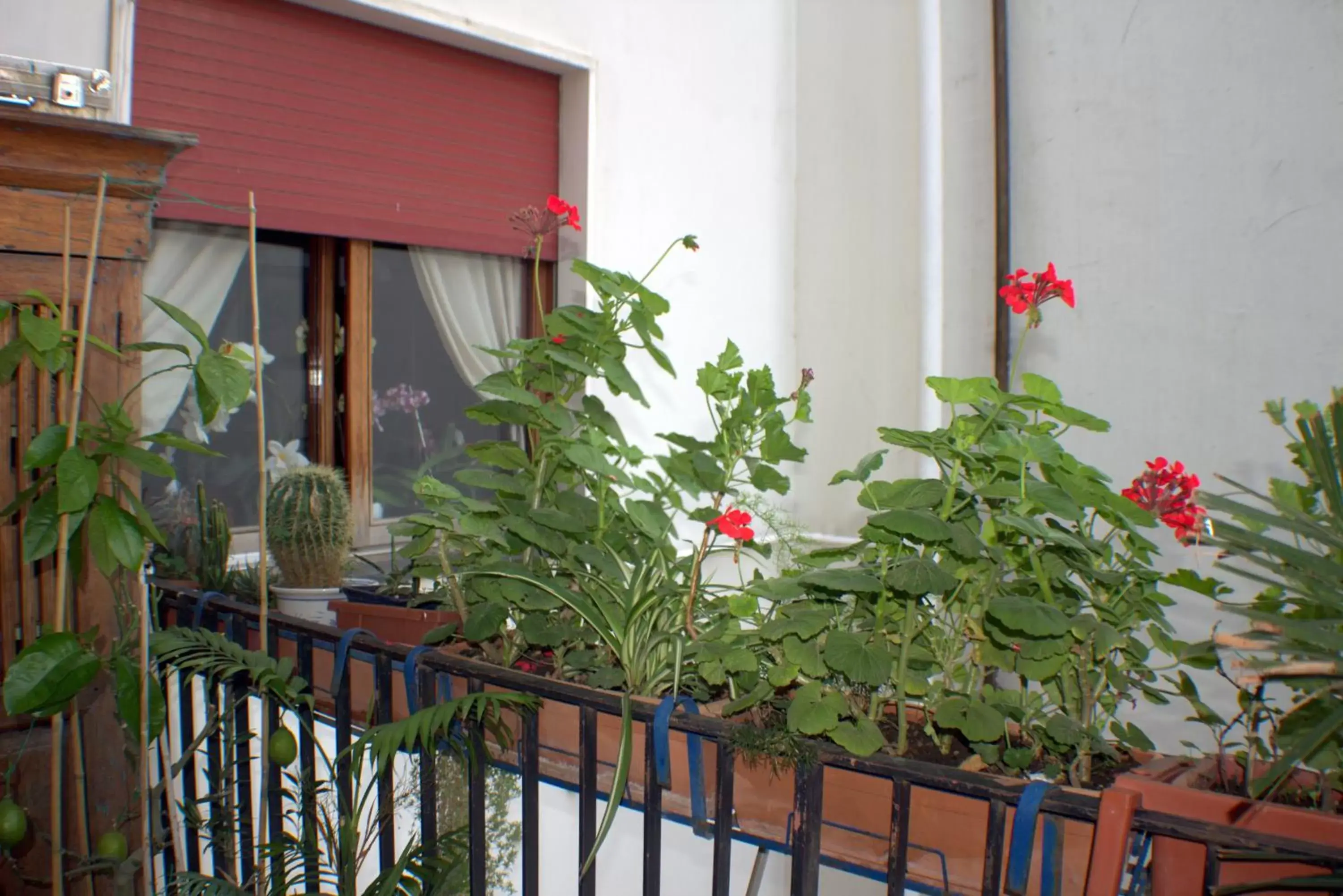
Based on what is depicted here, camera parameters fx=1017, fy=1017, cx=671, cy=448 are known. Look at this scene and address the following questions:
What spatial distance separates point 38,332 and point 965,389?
1.11 metres

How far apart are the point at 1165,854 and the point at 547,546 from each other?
32.3 inches

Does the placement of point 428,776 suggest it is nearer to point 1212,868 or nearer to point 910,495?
point 910,495

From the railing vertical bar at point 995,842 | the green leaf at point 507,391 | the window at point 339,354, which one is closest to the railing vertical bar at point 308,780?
the green leaf at point 507,391

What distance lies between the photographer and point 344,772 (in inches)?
50.9

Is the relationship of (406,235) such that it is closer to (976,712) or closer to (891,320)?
(891,320)

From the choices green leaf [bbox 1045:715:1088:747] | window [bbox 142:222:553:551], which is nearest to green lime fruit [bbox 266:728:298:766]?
green leaf [bbox 1045:715:1088:747]

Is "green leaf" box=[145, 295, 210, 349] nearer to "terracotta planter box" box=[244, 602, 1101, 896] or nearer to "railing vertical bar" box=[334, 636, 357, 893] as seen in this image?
"railing vertical bar" box=[334, 636, 357, 893]

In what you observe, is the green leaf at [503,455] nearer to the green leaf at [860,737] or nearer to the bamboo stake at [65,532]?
the bamboo stake at [65,532]

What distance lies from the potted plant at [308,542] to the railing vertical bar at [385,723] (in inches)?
38.9

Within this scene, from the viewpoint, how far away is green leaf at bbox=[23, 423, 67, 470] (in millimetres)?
1210

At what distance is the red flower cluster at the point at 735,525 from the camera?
1209 millimetres

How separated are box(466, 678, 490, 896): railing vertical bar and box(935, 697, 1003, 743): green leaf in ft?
1.73

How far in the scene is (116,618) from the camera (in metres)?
1.45

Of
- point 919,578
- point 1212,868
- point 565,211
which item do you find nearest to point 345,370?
point 565,211
